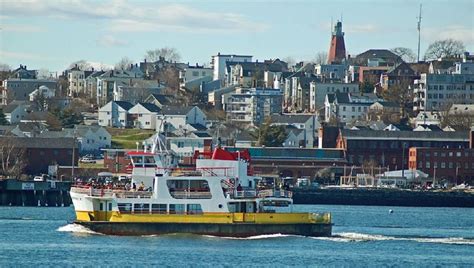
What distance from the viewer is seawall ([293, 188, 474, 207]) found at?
14238cm

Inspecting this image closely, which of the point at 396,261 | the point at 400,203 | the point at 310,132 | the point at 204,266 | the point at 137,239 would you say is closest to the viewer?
the point at 204,266

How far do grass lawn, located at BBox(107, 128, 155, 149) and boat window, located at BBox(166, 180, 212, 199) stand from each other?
97.4 metres

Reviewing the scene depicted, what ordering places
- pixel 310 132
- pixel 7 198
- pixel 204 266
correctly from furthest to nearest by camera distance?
pixel 310 132
pixel 7 198
pixel 204 266

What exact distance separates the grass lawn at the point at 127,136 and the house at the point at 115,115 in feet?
13.2

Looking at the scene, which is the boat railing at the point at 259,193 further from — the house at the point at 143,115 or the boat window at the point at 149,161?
the house at the point at 143,115

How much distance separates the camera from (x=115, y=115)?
19750 centimetres

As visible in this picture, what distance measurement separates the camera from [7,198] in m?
119

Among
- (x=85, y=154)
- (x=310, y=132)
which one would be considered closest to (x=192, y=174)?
(x=85, y=154)

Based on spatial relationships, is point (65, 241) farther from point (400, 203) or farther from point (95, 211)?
point (400, 203)

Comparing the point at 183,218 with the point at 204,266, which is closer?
the point at 204,266

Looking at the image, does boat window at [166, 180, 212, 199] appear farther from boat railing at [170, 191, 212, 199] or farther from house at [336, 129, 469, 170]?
house at [336, 129, 469, 170]

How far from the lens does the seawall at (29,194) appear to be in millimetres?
118562

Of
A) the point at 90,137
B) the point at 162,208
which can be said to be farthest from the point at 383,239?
the point at 90,137

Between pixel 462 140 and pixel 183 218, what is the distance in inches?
3845
